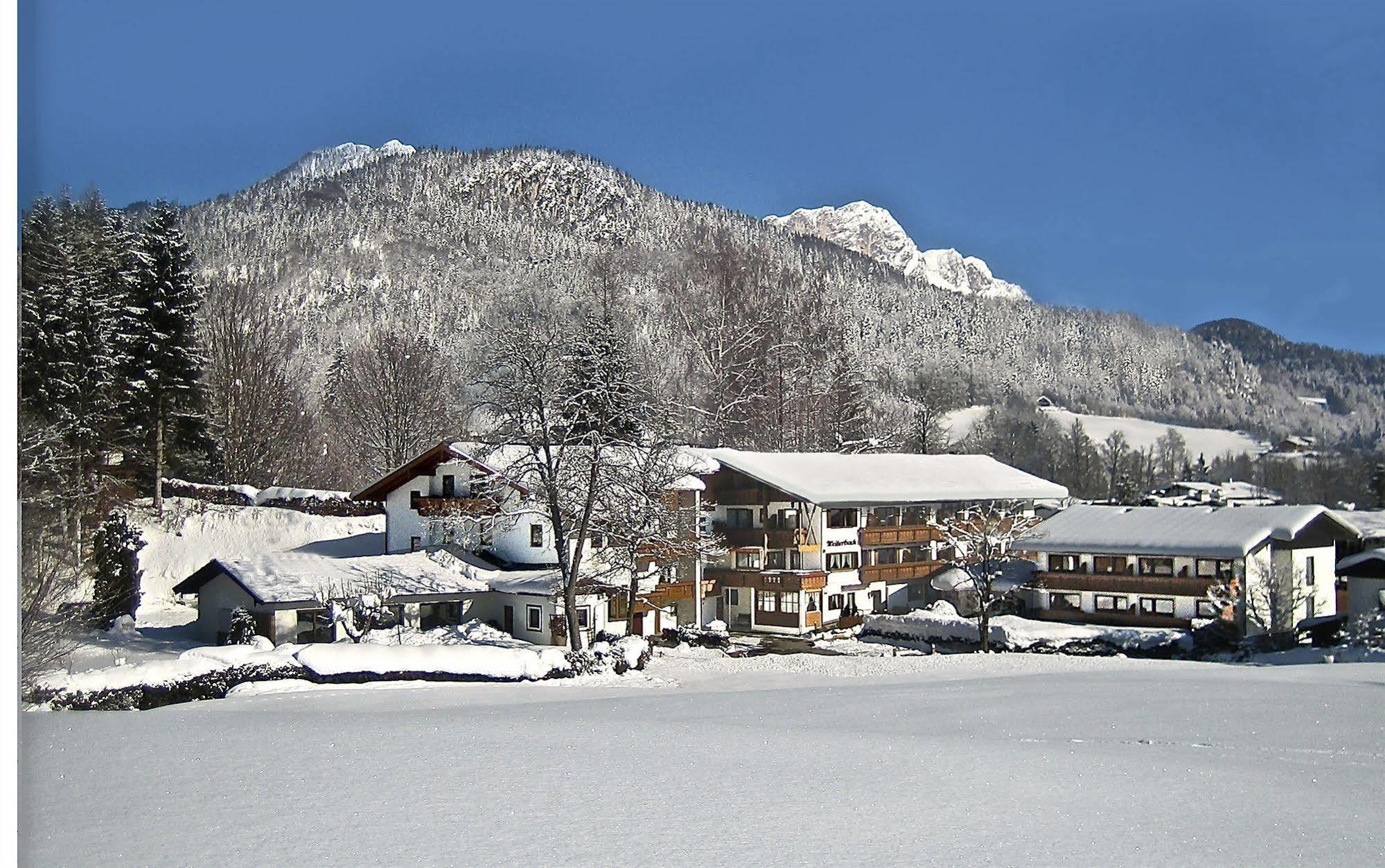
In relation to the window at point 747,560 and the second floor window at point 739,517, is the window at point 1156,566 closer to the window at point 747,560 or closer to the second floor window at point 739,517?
the window at point 747,560

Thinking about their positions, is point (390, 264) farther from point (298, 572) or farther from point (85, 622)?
point (85, 622)

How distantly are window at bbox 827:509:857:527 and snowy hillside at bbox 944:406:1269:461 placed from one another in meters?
76.3

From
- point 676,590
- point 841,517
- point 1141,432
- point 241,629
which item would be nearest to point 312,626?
point 241,629

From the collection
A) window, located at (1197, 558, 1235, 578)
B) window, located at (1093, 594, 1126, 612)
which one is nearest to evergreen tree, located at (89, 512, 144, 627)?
window, located at (1093, 594, 1126, 612)

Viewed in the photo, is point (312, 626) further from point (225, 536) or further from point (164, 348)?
point (164, 348)

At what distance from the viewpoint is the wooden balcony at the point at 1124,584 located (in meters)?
32.0

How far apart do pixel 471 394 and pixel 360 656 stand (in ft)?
26.7

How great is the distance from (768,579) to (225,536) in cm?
1753

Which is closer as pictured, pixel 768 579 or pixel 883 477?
pixel 768 579

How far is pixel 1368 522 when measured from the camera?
4712 centimetres

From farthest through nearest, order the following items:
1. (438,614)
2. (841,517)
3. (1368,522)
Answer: (1368,522) < (841,517) < (438,614)

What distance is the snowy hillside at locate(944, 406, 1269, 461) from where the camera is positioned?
377ft

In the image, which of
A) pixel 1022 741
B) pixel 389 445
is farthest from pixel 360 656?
pixel 389 445

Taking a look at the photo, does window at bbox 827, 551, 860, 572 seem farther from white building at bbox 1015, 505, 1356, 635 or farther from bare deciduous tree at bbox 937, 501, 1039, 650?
white building at bbox 1015, 505, 1356, 635
